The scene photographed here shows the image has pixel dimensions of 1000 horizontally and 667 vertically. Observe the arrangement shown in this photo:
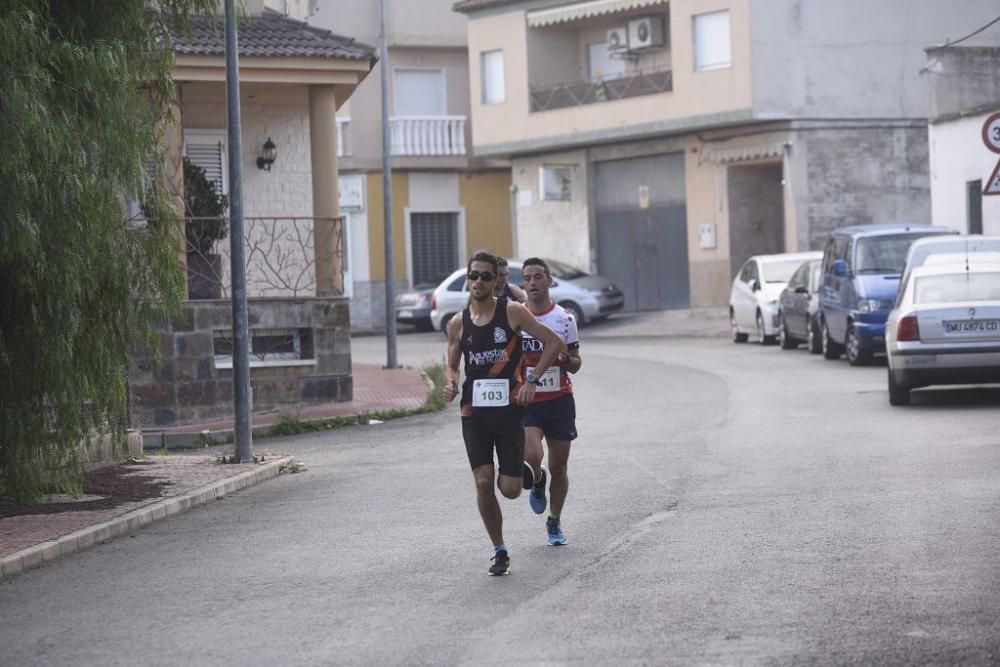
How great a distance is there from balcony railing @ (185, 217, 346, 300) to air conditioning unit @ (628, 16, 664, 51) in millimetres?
19927

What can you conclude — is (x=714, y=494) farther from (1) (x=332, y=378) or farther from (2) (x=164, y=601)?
(1) (x=332, y=378)

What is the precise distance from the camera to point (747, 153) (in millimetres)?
40688

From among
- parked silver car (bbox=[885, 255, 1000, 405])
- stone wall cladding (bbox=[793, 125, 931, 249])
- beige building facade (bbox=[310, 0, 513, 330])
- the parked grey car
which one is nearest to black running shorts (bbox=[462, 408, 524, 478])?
parked silver car (bbox=[885, 255, 1000, 405])

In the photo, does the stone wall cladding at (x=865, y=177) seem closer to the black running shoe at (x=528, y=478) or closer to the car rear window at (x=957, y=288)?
the car rear window at (x=957, y=288)

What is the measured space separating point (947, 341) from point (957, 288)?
2.80 ft

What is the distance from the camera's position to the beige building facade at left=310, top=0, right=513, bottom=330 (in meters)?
48.6

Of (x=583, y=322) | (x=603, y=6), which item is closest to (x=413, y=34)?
(x=603, y=6)

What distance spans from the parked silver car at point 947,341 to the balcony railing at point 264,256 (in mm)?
7607

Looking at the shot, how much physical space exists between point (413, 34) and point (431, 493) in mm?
36750

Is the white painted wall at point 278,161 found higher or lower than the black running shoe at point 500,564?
higher

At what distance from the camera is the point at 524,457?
32.8 feet

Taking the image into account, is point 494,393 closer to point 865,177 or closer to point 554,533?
point 554,533

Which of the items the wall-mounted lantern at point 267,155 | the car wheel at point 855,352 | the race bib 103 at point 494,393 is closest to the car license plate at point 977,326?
the car wheel at point 855,352

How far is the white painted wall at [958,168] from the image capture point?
102 ft
